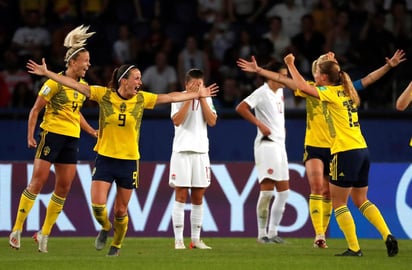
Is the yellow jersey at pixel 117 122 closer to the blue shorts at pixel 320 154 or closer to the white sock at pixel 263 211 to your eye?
the blue shorts at pixel 320 154

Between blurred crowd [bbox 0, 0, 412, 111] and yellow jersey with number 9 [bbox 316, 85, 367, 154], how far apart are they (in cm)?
654

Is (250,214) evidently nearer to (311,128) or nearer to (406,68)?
(311,128)

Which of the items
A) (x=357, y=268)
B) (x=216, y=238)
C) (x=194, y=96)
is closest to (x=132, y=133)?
(x=194, y=96)

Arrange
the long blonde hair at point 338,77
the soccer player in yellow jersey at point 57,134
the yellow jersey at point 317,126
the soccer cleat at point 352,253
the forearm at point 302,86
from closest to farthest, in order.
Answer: the forearm at point 302,86 → the long blonde hair at point 338,77 → the soccer cleat at point 352,253 → the soccer player in yellow jersey at point 57,134 → the yellow jersey at point 317,126

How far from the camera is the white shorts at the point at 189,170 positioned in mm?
15641

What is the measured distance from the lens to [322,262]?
525 inches

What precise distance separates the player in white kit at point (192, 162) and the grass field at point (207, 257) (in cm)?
44

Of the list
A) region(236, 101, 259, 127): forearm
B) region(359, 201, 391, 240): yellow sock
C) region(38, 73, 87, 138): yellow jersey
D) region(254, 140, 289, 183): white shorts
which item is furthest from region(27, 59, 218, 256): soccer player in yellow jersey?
region(254, 140, 289, 183): white shorts

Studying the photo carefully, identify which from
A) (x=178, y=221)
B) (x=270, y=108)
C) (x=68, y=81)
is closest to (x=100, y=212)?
(x=68, y=81)

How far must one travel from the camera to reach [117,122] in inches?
540

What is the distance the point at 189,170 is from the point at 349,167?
272 centimetres

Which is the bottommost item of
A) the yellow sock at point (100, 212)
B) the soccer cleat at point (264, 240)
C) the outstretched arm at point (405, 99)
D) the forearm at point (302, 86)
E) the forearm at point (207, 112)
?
the soccer cleat at point (264, 240)

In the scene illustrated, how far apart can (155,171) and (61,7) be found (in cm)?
624

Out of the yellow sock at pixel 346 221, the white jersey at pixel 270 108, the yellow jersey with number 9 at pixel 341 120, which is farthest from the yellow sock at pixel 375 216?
the white jersey at pixel 270 108
